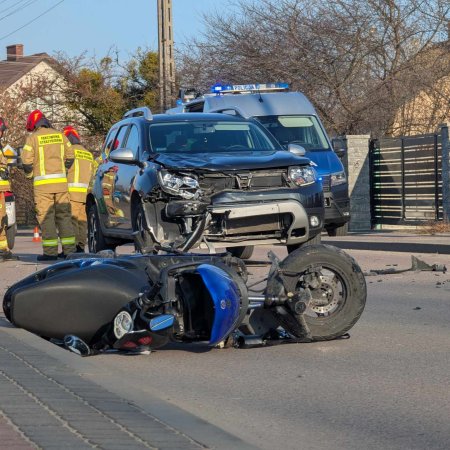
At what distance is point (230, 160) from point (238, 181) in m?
0.38

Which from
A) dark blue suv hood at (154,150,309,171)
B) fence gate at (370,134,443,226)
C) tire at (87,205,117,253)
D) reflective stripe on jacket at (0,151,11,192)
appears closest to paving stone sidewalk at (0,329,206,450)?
dark blue suv hood at (154,150,309,171)

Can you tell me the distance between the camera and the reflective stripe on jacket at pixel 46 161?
15.7 meters

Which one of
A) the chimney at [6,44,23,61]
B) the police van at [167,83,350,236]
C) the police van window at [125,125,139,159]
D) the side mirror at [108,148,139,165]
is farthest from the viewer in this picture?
the chimney at [6,44,23,61]

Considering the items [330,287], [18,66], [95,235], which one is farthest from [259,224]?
[18,66]

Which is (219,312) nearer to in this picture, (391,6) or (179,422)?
(179,422)

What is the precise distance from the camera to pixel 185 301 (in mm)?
7719

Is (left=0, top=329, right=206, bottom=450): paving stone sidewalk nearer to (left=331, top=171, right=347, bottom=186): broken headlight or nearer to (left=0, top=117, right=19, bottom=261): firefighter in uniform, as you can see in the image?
(left=0, top=117, right=19, bottom=261): firefighter in uniform

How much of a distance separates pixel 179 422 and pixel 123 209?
28.1 feet

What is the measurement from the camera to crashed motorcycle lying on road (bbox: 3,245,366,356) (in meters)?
7.67

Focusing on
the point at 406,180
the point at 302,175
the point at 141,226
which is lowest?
the point at 141,226

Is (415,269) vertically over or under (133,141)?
under

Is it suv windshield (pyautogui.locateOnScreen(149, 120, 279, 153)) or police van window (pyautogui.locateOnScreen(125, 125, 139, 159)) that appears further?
police van window (pyautogui.locateOnScreen(125, 125, 139, 159))

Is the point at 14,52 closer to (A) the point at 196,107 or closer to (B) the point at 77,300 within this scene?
(A) the point at 196,107

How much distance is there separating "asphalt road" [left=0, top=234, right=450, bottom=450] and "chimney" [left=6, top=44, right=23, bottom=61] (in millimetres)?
61951
